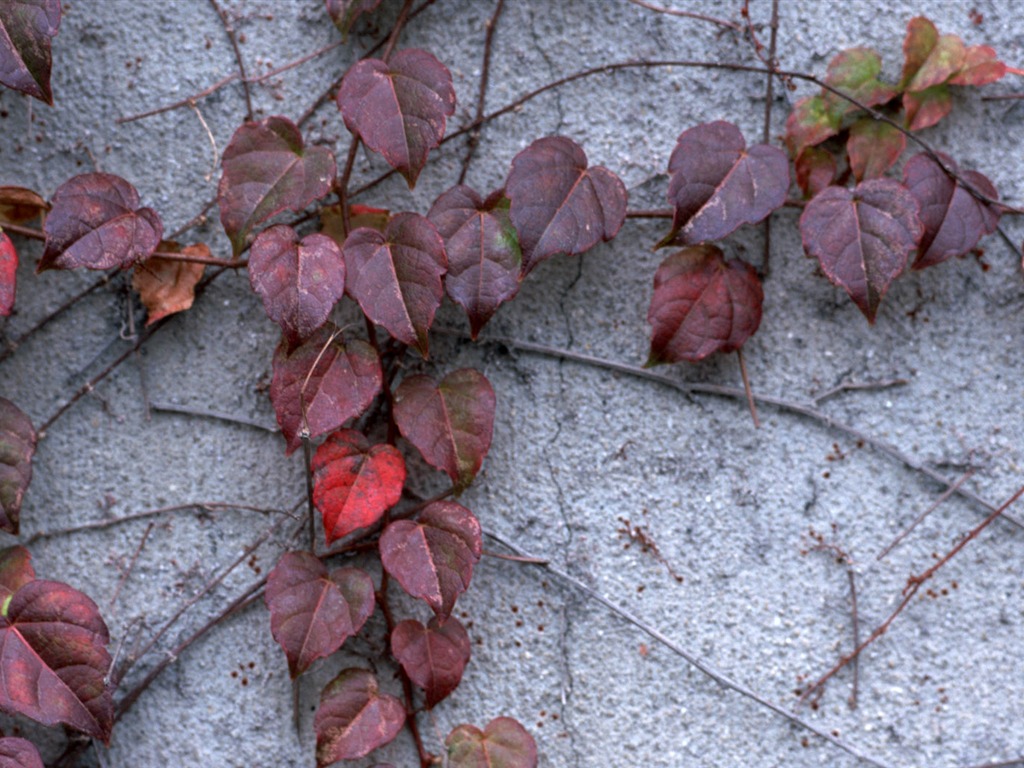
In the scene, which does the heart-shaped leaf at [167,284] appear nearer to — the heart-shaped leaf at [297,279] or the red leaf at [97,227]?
the red leaf at [97,227]

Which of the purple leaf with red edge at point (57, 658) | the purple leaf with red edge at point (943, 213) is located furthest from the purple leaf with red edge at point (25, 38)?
the purple leaf with red edge at point (943, 213)

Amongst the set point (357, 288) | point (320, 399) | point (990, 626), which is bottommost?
point (990, 626)

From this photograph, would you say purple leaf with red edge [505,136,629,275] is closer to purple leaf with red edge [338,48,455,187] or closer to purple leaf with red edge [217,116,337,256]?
purple leaf with red edge [338,48,455,187]

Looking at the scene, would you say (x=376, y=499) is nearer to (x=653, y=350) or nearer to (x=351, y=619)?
(x=351, y=619)

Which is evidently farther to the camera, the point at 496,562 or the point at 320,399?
the point at 496,562

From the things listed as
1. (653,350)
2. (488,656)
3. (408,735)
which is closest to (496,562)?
Answer: (488,656)

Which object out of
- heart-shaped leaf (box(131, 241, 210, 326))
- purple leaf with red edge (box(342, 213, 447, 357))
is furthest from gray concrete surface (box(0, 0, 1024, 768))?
purple leaf with red edge (box(342, 213, 447, 357))

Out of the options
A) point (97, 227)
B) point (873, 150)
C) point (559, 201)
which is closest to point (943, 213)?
point (873, 150)

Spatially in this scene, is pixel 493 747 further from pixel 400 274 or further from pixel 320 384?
pixel 400 274
